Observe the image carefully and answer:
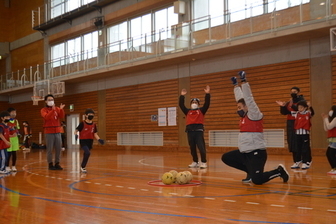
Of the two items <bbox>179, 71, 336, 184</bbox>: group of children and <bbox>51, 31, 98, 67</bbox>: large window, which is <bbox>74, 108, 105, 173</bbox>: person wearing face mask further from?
<bbox>51, 31, 98, 67</bbox>: large window

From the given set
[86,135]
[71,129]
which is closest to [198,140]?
[86,135]

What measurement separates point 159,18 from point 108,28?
499 centimetres

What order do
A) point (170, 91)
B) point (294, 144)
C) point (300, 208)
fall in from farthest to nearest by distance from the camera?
1. point (170, 91)
2. point (294, 144)
3. point (300, 208)

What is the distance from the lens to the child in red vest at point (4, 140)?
10531 millimetres

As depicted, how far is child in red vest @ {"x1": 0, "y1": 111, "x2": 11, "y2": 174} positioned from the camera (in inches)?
415

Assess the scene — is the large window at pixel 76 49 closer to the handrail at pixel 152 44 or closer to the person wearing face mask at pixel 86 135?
the handrail at pixel 152 44

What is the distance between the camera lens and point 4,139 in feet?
34.3

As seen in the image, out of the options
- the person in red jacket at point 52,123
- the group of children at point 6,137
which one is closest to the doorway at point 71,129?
the person in red jacket at point 52,123

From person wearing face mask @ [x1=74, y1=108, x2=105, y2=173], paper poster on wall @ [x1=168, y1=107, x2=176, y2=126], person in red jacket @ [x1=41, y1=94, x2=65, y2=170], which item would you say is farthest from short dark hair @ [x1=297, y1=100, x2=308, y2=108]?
paper poster on wall @ [x1=168, y1=107, x2=176, y2=126]

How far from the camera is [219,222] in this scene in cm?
468

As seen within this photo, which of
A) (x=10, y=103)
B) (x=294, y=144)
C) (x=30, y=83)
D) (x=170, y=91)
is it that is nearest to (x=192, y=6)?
(x=170, y=91)

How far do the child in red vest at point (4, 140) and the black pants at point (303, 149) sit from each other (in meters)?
7.38

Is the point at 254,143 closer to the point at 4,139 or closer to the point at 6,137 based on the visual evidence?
the point at 4,139

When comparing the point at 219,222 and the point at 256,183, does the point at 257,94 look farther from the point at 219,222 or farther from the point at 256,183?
the point at 219,222
